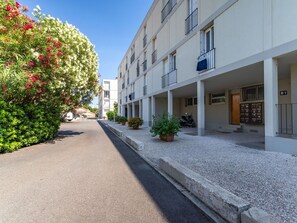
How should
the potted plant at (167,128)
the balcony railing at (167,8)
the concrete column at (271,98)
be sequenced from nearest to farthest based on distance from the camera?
the concrete column at (271,98) < the potted plant at (167,128) < the balcony railing at (167,8)

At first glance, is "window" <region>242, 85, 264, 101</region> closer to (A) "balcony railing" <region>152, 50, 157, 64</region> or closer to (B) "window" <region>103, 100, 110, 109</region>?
(A) "balcony railing" <region>152, 50, 157, 64</region>

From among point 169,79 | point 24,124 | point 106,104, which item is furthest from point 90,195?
point 106,104

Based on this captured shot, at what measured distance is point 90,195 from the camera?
3.53m

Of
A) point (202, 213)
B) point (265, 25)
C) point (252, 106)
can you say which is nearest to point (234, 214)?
point (202, 213)

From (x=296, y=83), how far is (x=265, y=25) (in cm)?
269

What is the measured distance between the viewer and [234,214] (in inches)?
98.8

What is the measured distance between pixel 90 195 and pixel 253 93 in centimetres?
1158

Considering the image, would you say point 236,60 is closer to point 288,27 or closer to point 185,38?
point 288,27

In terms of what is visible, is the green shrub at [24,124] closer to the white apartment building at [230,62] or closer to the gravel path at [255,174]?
the gravel path at [255,174]

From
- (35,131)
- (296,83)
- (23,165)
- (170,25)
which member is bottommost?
(23,165)

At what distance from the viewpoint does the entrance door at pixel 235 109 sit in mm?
13203

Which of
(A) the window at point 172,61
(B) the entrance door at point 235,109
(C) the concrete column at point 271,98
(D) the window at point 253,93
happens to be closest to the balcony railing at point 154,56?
(A) the window at point 172,61

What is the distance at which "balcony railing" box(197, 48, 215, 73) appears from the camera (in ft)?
31.0

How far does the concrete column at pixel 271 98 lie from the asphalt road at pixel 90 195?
169 inches
